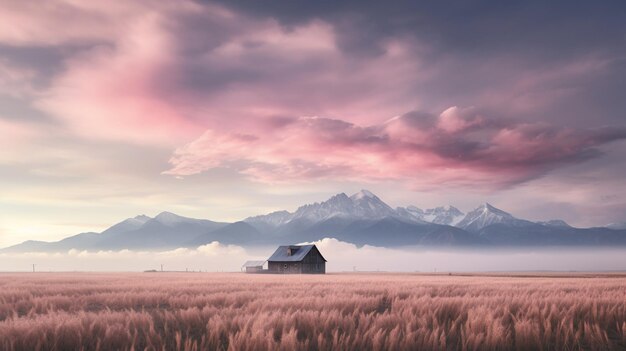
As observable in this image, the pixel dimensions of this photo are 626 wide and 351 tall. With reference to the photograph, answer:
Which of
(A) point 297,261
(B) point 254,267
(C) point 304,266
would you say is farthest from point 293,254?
(B) point 254,267


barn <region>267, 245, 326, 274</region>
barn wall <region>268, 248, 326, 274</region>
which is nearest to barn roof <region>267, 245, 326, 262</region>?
barn <region>267, 245, 326, 274</region>

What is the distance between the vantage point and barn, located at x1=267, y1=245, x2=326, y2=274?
102 metres

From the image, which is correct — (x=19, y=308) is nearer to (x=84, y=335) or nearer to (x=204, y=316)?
(x=204, y=316)

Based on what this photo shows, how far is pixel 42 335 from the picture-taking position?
8.18m

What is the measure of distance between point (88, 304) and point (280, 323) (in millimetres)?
13855

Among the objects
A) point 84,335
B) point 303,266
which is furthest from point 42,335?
point 303,266

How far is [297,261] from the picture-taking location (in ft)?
Answer: 335

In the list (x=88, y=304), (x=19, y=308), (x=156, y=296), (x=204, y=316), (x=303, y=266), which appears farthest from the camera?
(x=303, y=266)

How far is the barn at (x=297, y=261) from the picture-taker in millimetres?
102381

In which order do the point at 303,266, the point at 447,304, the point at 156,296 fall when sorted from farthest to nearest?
the point at 303,266
the point at 156,296
the point at 447,304

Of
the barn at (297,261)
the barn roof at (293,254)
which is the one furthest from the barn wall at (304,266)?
the barn roof at (293,254)

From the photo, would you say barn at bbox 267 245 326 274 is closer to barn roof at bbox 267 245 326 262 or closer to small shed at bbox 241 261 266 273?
barn roof at bbox 267 245 326 262

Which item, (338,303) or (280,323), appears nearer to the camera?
(280,323)

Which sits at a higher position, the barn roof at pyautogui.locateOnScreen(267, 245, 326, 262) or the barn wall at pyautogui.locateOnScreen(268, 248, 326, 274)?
the barn roof at pyautogui.locateOnScreen(267, 245, 326, 262)
